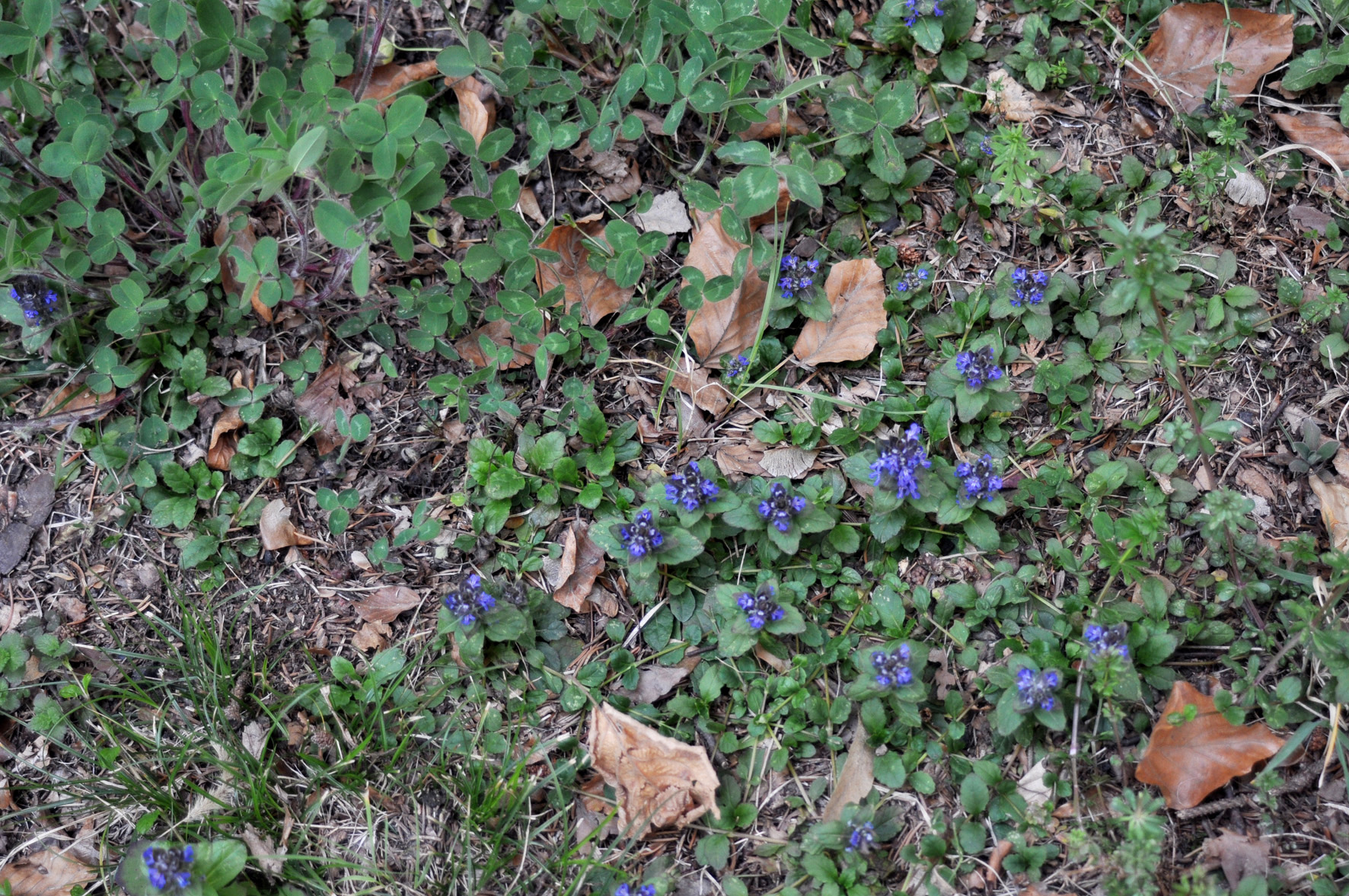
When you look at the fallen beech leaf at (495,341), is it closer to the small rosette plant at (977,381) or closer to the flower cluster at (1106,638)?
the small rosette plant at (977,381)

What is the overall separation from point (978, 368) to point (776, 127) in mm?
1367

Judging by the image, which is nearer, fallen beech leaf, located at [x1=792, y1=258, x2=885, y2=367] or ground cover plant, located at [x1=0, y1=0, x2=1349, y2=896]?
ground cover plant, located at [x1=0, y1=0, x2=1349, y2=896]

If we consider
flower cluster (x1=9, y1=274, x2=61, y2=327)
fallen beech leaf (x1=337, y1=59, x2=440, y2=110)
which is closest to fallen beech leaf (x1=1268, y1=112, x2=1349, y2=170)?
fallen beech leaf (x1=337, y1=59, x2=440, y2=110)

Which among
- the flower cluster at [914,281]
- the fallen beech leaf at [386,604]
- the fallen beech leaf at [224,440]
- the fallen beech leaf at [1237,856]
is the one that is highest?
the flower cluster at [914,281]

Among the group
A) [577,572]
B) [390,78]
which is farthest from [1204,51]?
[390,78]

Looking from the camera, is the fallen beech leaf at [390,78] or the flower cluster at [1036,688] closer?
the flower cluster at [1036,688]

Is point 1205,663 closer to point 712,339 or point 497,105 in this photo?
point 712,339

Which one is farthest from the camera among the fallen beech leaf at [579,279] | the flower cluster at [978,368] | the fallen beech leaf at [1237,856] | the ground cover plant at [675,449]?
the fallen beech leaf at [579,279]

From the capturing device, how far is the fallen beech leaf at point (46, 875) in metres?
3.09

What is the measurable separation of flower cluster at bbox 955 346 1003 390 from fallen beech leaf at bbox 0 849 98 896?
3.45 m

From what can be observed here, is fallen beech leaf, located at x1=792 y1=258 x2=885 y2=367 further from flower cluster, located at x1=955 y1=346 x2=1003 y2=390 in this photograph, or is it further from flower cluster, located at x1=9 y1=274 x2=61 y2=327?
flower cluster, located at x1=9 y1=274 x2=61 y2=327

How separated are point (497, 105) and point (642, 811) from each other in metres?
2.88

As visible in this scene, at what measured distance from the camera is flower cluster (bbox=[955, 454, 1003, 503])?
316 cm

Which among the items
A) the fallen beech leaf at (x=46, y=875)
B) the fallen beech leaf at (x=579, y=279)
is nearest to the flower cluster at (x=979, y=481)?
the fallen beech leaf at (x=579, y=279)
